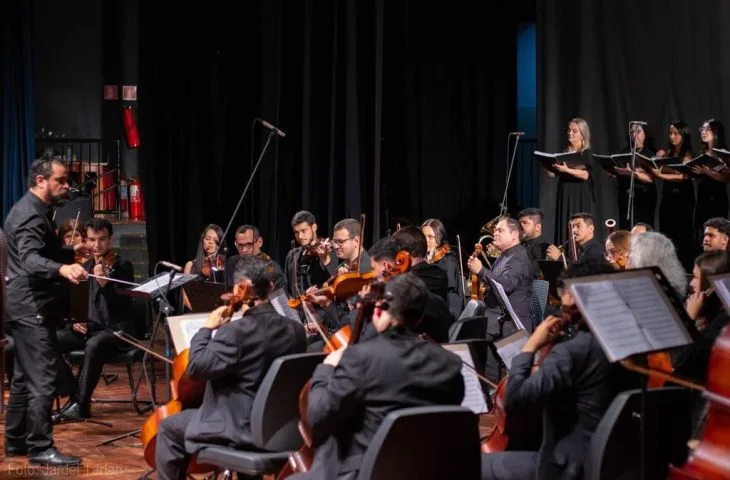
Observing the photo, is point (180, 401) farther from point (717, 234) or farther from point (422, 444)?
point (717, 234)

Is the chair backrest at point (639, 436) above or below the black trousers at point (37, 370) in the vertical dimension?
above

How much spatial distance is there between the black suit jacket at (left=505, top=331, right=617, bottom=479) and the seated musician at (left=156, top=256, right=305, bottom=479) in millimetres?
1052

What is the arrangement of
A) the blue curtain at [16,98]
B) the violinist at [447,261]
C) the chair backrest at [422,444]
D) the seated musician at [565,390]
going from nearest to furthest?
the chair backrest at [422,444] → the seated musician at [565,390] → the violinist at [447,261] → the blue curtain at [16,98]

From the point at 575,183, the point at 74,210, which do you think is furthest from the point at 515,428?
the point at 74,210

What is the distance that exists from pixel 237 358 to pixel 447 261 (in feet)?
12.6

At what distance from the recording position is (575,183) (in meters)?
9.59

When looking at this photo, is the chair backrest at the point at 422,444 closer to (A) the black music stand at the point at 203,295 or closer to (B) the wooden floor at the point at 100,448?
(B) the wooden floor at the point at 100,448

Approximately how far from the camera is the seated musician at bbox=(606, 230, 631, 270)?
626cm

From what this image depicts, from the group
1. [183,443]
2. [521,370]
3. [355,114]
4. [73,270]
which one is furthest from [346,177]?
[521,370]

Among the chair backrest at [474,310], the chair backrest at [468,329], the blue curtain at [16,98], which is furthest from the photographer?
the blue curtain at [16,98]

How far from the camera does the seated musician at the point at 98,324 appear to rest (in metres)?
6.83

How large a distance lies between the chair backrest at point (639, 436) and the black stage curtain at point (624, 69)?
5559 mm

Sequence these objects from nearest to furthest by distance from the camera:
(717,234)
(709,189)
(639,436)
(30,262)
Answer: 1. (639,436)
2. (30,262)
3. (717,234)
4. (709,189)

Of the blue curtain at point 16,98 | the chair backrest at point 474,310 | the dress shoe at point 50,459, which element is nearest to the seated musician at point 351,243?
the chair backrest at point 474,310
